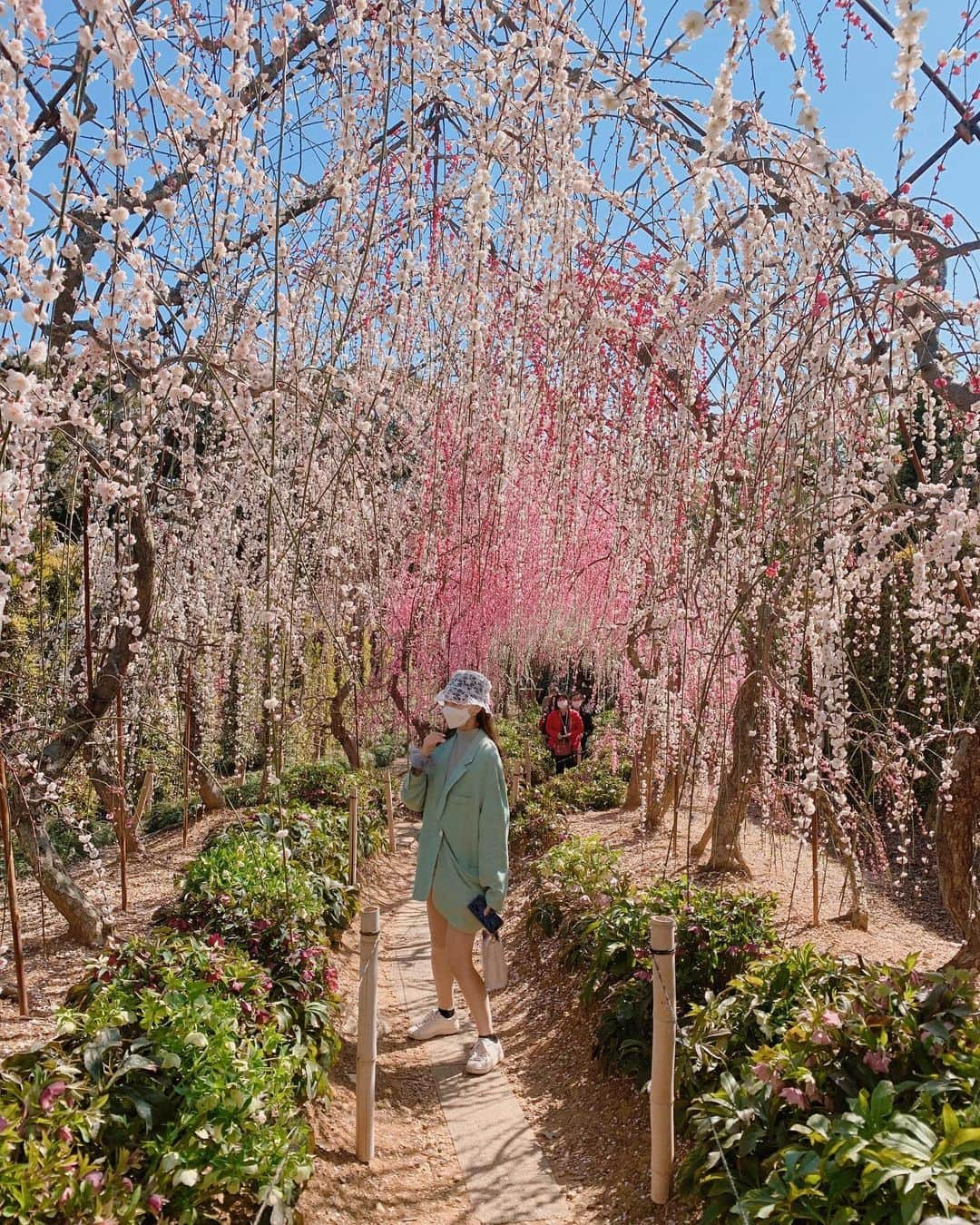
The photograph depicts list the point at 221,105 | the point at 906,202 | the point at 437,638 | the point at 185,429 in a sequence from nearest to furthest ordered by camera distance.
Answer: the point at 221,105
the point at 906,202
the point at 185,429
the point at 437,638

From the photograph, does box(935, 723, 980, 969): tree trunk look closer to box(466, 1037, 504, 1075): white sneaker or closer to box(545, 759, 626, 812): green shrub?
box(466, 1037, 504, 1075): white sneaker

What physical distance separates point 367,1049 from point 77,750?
2010 mm

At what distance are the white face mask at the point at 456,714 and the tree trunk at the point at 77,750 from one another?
1307mm

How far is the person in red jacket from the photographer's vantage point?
33.6ft

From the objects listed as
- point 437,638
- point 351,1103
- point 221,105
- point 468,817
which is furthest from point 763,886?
point 221,105

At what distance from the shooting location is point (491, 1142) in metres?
3.00

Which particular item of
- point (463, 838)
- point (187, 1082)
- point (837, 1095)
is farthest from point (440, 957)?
point (837, 1095)

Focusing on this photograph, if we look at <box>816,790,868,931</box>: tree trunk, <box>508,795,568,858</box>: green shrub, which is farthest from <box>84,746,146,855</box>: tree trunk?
<box>816,790,868,931</box>: tree trunk

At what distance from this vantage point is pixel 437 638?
303 inches

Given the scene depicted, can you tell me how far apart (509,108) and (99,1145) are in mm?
2731

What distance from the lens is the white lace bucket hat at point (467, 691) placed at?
3.46 m

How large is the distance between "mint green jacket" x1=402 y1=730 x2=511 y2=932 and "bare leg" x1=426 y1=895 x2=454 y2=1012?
0.07 metres

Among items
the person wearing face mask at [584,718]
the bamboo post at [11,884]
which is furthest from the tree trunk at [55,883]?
the person wearing face mask at [584,718]

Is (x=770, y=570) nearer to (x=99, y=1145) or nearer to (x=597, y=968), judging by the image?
(x=597, y=968)
